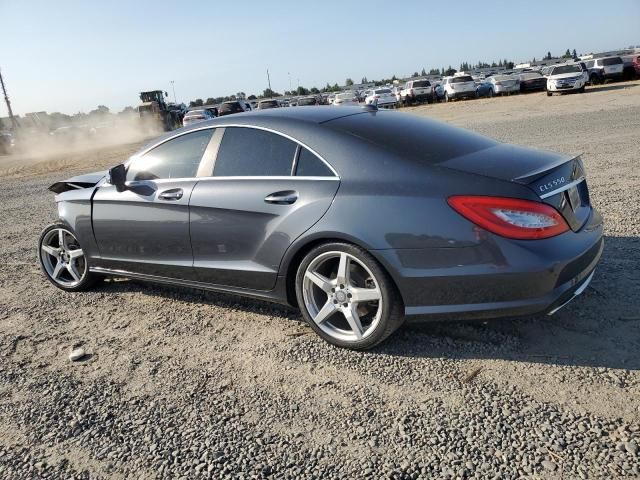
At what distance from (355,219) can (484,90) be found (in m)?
38.2

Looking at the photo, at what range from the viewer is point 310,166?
3561mm

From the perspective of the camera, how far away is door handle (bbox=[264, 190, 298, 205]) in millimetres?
3541

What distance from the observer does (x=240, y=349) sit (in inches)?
145

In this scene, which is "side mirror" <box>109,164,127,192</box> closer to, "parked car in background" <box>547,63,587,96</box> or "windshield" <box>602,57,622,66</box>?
"parked car in background" <box>547,63,587,96</box>

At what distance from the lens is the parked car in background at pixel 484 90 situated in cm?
3806

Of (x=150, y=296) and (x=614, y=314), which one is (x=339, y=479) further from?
(x=150, y=296)

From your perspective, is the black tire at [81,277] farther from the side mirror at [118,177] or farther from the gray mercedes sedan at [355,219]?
the side mirror at [118,177]

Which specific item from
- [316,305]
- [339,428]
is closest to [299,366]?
[316,305]

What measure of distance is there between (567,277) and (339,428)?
1.47 m

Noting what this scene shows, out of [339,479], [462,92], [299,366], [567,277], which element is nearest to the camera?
[339,479]

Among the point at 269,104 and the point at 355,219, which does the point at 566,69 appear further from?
the point at 355,219

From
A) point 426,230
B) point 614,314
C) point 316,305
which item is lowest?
point 614,314

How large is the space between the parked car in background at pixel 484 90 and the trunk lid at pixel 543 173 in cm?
3714

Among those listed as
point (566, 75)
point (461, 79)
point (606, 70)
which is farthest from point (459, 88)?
point (566, 75)
